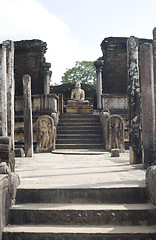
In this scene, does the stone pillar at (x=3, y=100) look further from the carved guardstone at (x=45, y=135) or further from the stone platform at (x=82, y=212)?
the carved guardstone at (x=45, y=135)

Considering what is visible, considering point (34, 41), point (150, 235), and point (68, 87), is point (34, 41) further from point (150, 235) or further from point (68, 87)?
point (150, 235)

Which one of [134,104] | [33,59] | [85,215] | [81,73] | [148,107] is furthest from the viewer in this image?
[81,73]

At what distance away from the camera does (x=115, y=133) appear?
1009cm

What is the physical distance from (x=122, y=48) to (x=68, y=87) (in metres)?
6.32

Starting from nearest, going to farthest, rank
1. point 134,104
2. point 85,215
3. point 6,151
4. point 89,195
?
point 85,215 → point 89,195 → point 6,151 → point 134,104

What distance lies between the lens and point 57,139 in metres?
11.2

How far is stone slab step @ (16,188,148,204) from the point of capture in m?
3.10

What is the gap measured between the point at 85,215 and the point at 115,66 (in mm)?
16808

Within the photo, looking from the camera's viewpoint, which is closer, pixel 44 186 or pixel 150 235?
pixel 150 235

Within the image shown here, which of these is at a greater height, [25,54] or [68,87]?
[25,54]

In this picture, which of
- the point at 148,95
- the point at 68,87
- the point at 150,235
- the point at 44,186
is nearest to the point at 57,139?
the point at 148,95

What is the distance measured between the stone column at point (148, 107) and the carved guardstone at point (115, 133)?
494 centimetres

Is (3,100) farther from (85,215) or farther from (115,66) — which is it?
(115,66)

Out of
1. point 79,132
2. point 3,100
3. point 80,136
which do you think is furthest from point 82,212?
point 79,132
